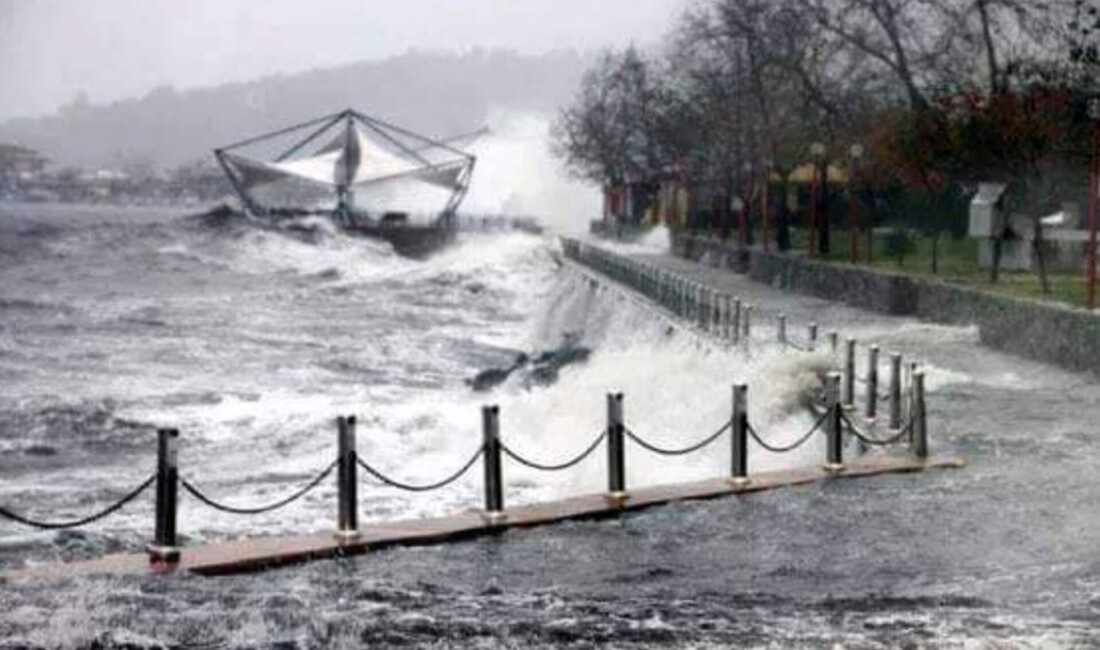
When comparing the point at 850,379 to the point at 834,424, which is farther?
the point at 850,379

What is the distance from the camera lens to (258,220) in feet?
440

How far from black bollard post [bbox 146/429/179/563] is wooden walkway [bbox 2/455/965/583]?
101 mm

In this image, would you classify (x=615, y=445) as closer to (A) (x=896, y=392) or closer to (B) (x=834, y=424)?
(B) (x=834, y=424)

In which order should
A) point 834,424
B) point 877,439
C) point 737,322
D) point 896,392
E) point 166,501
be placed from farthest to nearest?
1. point 737,322
2. point 896,392
3. point 877,439
4. point 834,424
5. point 166,501

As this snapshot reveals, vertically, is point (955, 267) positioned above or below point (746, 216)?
below

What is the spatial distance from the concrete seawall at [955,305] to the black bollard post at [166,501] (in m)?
13.0

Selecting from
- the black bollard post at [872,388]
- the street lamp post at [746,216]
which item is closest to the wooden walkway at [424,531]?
the black bollard post at [872,388]

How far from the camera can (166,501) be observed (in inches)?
448

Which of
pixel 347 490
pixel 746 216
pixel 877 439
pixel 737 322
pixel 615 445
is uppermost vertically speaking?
pixel 746 216

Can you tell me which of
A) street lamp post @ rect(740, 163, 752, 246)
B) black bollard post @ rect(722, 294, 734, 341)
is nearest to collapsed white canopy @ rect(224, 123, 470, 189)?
street lamp post @ rect(740, 163, 752, 246)

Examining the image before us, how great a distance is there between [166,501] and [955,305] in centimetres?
1931

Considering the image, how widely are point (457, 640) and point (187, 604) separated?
1.70m

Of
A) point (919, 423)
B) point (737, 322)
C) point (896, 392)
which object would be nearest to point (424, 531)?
point (919, 423)

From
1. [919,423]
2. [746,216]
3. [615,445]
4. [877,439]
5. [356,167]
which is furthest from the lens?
[356,167]
